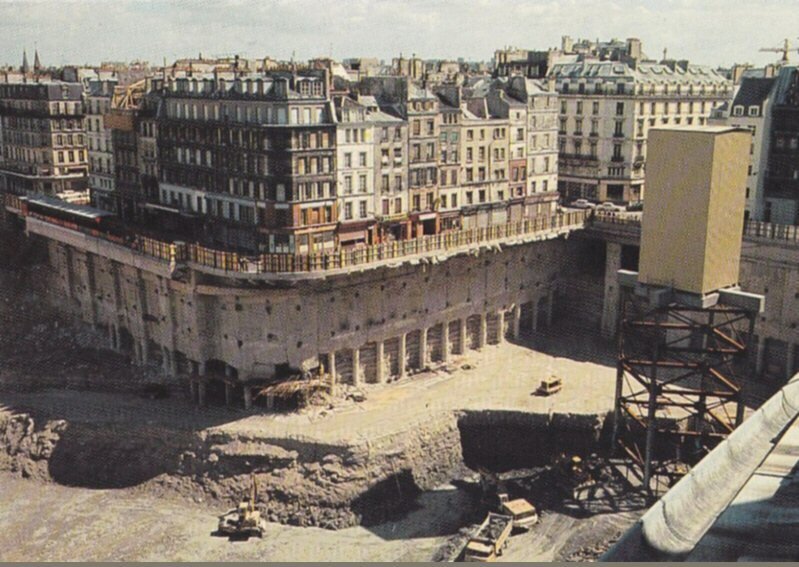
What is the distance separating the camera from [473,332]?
57.1m

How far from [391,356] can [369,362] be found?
5.33 feet

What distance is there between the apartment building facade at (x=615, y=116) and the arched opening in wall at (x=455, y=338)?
75.4 feet

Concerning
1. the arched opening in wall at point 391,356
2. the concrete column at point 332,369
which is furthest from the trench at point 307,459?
the arched opening in wall at point 391,356

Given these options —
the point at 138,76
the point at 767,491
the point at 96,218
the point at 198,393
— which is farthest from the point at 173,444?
the point at 138,76

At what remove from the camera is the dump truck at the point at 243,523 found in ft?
134

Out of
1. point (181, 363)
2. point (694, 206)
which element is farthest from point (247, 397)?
point (694, 206)

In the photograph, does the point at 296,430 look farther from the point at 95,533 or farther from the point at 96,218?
the point at 96,218

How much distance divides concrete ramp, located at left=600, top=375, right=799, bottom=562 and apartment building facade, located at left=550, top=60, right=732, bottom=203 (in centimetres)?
4695

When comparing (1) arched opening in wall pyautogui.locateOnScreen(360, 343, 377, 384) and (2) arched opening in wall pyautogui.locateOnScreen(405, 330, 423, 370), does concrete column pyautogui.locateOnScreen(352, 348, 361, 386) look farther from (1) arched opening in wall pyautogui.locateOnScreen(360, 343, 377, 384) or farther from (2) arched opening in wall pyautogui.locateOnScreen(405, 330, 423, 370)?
(2) arched opening in wall pyautogui.locateOnScreen(405, 330, 423, 370)

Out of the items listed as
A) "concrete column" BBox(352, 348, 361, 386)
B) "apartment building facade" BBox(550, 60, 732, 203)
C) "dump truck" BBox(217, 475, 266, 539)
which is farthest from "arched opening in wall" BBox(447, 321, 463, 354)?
"apartment building facade" BBox(550, 60, 732, 203)

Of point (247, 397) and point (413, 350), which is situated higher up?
point (413, 350)

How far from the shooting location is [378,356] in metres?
51.7

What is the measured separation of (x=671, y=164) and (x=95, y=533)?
28828mm

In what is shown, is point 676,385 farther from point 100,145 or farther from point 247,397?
point 100,145
